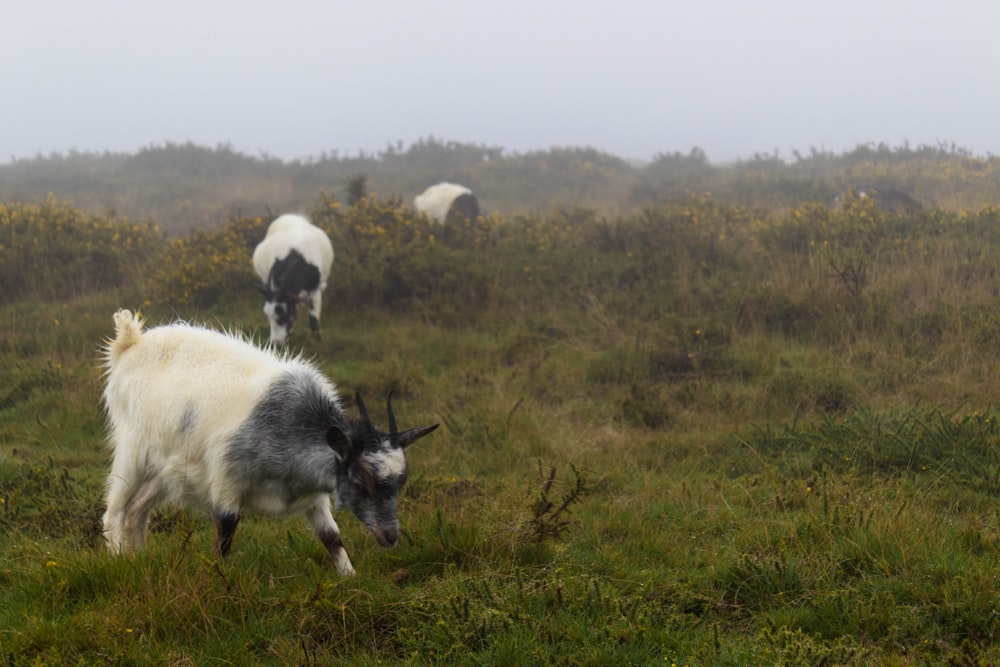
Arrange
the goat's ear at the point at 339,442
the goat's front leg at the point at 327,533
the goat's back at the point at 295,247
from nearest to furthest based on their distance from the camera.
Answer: the goat's ear at the point at 339,442 → the goat's front leg at the point at 327,533 → the goat's back at the point at 295,247

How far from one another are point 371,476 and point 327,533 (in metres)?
0.58

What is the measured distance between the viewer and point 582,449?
6.26m

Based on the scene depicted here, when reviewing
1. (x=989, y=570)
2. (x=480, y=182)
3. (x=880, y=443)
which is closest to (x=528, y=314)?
(x=880, y=443)

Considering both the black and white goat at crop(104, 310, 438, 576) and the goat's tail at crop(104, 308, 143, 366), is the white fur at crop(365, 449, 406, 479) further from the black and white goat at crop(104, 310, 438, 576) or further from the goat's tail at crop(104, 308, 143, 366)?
the goat's tail at crop(104, 308, 143, 366)

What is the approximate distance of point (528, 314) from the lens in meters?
10.0

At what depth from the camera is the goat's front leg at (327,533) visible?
4199mm

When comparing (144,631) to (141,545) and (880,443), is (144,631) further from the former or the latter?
(880,443)

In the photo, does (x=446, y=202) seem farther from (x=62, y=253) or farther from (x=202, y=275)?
(x=62, y=253)

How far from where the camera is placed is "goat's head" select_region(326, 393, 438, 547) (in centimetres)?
397

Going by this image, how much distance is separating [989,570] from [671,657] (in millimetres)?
1815

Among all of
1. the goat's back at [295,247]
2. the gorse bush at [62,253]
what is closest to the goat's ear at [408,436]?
the goat's back at [295,247]

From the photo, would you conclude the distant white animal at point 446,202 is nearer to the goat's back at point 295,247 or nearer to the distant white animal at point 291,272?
the goat's back at point 295,247

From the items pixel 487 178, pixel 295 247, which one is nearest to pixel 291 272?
pixel 295 247

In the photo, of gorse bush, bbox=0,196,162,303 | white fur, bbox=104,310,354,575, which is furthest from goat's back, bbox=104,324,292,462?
gorse bush, bbox=0,196,162,303
